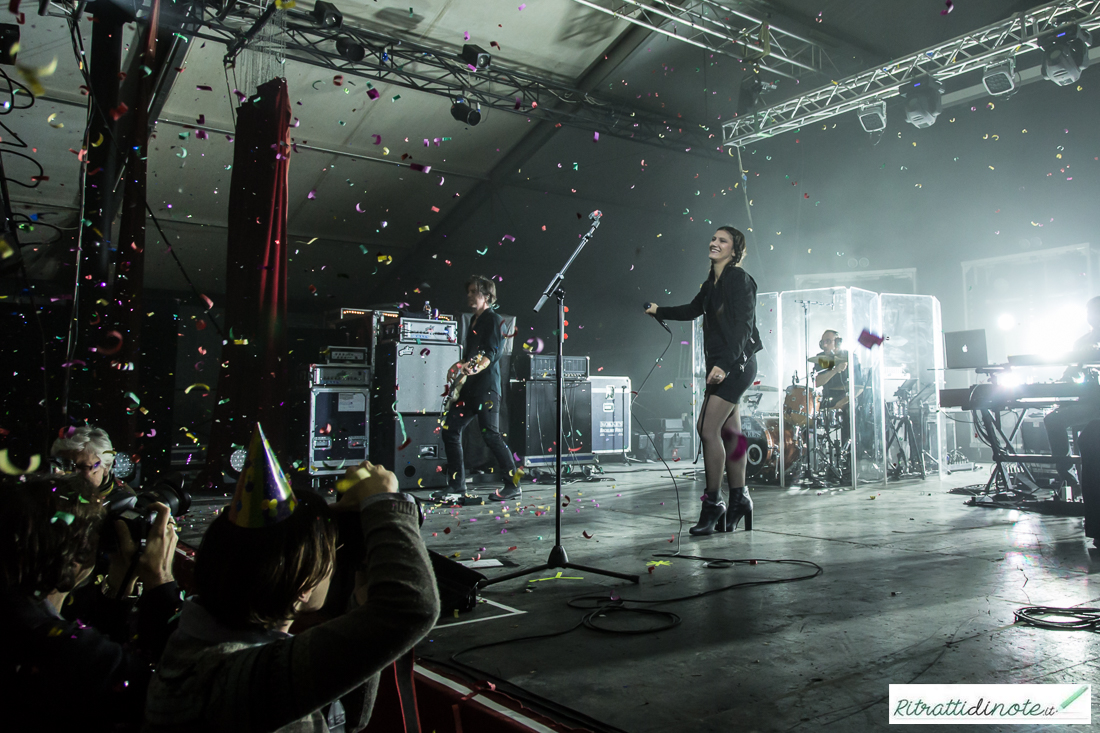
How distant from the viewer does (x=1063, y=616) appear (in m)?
2.09

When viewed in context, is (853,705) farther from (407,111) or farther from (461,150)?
(461,150)

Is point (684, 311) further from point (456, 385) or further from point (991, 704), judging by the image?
point (991, 704)

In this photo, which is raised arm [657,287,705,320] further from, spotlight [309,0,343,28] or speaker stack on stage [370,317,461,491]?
spotlight [309,0,343,28]

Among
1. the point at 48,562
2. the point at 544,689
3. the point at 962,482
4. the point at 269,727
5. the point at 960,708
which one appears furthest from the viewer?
the point at 962,482

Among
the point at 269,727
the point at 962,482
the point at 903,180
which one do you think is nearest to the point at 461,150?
the point at 903,180

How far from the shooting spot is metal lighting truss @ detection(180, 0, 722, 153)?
6855 millimetres

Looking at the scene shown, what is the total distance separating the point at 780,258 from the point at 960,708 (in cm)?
1123

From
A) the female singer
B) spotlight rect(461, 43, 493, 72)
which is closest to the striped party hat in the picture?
the female singer

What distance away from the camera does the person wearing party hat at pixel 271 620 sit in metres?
0.78

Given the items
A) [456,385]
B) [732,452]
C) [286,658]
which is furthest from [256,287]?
[286,658]

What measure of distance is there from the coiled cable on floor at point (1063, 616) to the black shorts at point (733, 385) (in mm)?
1716

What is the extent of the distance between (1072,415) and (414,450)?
5230 mm

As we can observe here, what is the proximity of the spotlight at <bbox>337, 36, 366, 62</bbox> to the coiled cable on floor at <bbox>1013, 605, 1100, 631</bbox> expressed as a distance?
7.27m

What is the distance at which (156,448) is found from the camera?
247 inches
